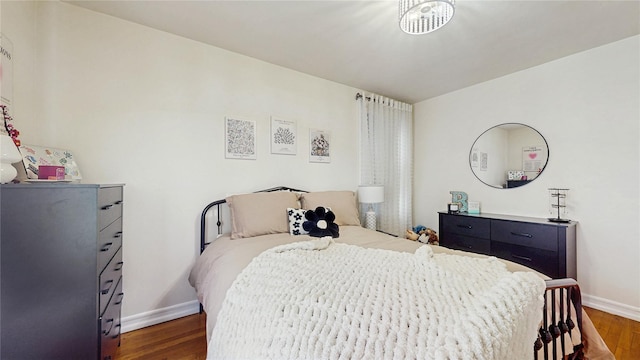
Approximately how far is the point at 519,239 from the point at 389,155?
177 cm

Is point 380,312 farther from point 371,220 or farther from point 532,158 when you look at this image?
point 532,158

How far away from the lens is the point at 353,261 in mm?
1341

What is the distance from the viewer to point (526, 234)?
2.52 m

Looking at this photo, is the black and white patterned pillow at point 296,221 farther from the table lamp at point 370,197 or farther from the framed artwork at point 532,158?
the framed artwork at point 532,158

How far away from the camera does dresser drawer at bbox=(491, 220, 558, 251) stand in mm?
2357

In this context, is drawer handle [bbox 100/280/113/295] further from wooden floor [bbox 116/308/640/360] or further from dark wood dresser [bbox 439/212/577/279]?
dark wood dresser [bbox 439/212/577/279]

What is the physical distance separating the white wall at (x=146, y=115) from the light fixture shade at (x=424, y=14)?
5.02ft

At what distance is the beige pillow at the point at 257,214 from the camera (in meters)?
2.08

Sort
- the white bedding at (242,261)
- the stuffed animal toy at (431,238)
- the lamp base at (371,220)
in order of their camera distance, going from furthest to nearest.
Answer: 1. the stuffed animal toy at (431,238)
2. the lamp base at (371,220)
3. the white bedding at (242,261)

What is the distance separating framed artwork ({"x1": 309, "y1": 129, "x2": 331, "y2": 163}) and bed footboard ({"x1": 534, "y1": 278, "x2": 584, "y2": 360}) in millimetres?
2330

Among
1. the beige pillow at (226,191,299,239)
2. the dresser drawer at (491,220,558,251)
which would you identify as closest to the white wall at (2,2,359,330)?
the beige pillow at (226,191,299,239)

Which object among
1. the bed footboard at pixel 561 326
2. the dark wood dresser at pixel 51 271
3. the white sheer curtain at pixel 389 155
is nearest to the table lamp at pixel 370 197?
the white sheer curtain at pixel 389 155

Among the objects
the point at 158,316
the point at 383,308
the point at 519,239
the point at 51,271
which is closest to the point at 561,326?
the point at 383,308

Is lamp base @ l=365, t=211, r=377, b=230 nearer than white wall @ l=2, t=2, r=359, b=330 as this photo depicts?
No
